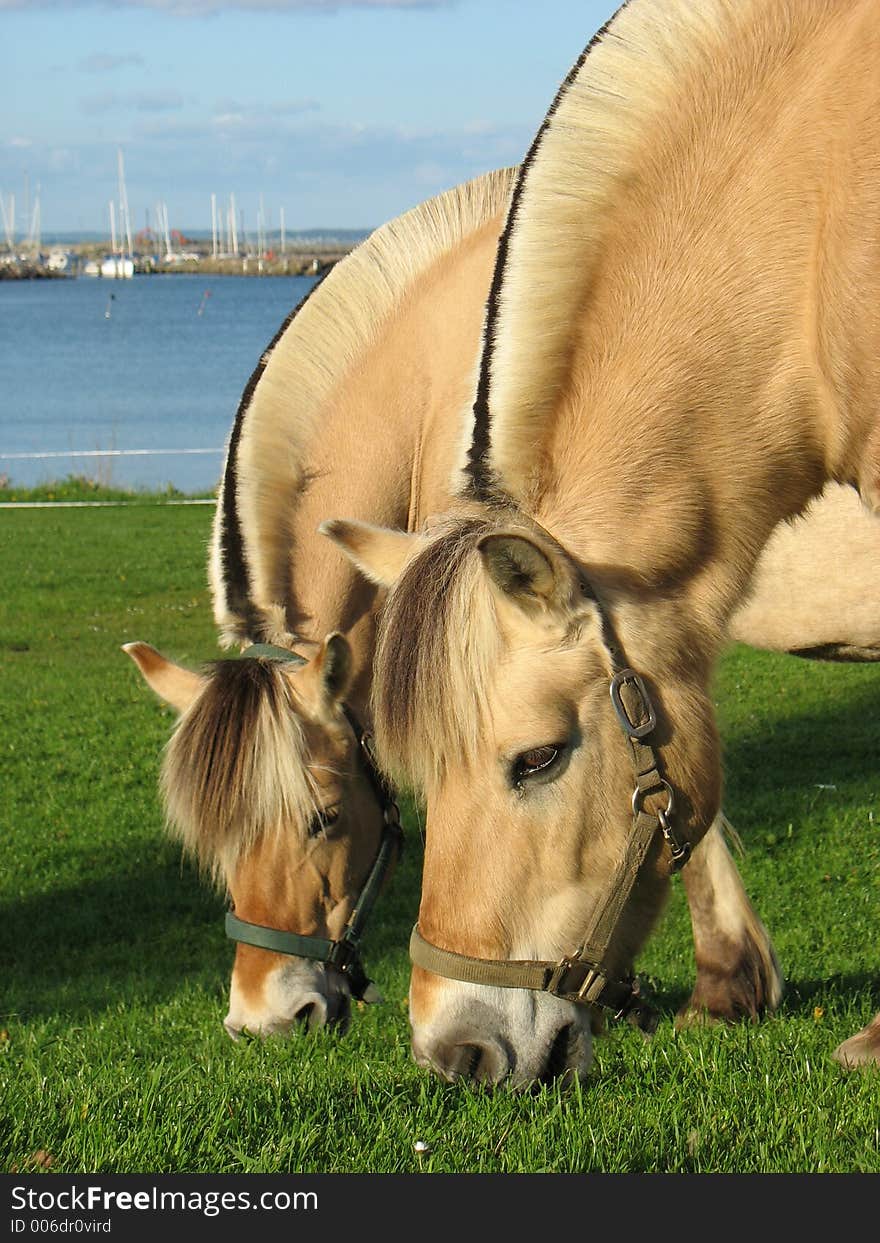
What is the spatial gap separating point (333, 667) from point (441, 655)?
143 centimetres

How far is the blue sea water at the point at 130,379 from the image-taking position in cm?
2594

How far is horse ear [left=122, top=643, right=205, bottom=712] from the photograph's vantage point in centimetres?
465

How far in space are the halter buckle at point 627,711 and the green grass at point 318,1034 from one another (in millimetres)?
874

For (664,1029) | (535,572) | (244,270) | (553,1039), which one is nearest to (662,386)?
(535,572)

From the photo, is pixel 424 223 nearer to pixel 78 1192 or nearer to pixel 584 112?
pixel 584 112

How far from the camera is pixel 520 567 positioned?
9.98 ft

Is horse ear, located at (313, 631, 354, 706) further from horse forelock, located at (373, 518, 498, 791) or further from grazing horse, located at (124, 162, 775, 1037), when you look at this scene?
horse forelock, located at (373, 518, 498, 791)

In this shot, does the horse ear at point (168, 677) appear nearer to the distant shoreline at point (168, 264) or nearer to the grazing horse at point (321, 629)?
the grazing horse at point (321, 629)

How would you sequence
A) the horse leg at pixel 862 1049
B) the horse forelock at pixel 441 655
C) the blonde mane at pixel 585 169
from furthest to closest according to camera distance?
1. the horse leg at pixel 862 1049
2. the blonde mane at pixel 585 169
3. the horse forelock at pixel 441 655

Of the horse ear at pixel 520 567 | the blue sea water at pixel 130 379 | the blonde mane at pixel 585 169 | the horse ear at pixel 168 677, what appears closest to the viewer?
the horse ear at pixel 520 567

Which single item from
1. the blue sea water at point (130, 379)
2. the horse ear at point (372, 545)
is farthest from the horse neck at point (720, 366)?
the blue sea water at point (130, 379)

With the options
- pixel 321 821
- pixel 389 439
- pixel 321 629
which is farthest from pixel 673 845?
pixel 389 439

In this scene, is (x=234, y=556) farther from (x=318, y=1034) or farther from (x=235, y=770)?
(x=318, y=1034)

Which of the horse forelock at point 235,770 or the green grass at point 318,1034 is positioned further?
the horse forelock at point 235,770
